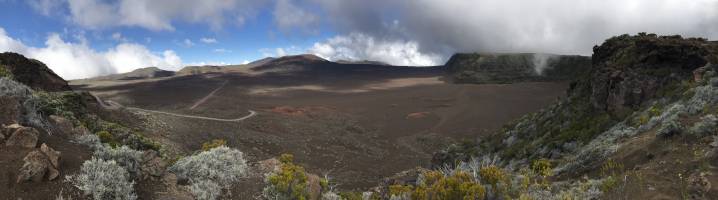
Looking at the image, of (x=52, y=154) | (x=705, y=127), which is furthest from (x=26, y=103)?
(x=705, y=127)

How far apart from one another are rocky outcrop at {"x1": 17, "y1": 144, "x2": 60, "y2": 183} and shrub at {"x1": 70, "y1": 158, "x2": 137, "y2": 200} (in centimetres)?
30

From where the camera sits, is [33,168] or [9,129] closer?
[33,168]

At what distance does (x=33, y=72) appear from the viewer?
41.3m

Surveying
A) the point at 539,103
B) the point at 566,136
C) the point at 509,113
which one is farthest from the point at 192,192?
the point at 539,103

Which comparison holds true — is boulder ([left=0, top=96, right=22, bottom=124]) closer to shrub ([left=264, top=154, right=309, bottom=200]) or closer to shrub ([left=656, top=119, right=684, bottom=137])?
shrub ([left=264, top=154, right=309, bottom=200])

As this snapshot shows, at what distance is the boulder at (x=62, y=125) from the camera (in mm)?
Answer: 9148

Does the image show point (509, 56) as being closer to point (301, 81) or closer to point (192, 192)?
point (301, 81)

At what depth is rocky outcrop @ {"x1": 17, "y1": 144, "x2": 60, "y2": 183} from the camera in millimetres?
6906

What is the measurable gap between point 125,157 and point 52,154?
3.28 ft

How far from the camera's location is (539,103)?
265ft

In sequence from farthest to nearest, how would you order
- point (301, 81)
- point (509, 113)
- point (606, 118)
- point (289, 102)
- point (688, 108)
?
1. point (301, 81)
2. point (289, 102)
3. point (509, 113)
4. point (606, 118)
5. point (688, 108)

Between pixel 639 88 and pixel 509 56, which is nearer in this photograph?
pixel 639 88

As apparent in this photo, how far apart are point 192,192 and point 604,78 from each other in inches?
984

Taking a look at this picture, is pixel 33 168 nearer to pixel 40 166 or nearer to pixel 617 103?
pixel 40 166
